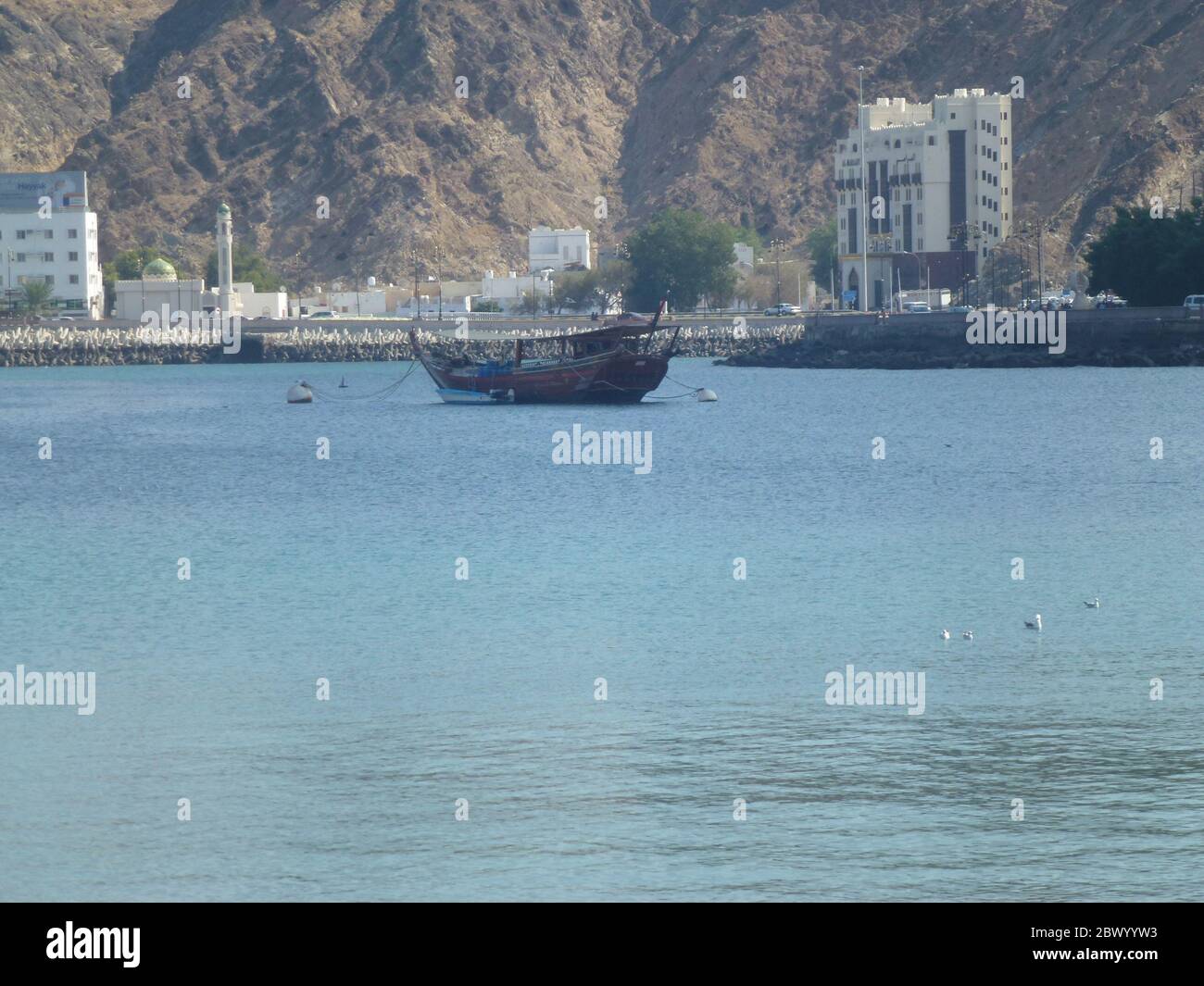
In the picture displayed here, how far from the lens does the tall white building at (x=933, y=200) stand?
468ft

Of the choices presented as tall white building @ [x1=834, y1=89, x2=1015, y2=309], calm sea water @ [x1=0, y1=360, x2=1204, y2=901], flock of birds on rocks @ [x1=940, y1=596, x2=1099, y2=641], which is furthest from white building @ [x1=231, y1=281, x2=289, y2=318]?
flock of birds on rocks @ [x1=940, y1=596, x2=1099, y2=641]

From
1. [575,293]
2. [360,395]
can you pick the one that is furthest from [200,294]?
[360,395]

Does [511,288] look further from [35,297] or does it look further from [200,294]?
[35,297]

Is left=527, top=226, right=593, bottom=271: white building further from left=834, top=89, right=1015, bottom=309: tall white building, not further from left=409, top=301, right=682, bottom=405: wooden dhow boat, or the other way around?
left=409, top=301, right=682, bottom=405: wooden dhow boat

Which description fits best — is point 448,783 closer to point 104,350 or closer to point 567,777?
point 567,777

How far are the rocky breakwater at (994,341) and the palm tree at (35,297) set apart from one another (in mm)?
64373

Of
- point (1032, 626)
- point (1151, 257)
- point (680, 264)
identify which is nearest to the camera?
point (1032, 626)

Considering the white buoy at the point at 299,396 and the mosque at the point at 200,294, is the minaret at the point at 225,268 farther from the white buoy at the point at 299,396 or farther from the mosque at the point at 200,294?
the white buoy at the point at 299,396

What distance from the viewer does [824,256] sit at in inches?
6491

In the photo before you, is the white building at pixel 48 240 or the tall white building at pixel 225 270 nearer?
the tall white building at pixel 225 270

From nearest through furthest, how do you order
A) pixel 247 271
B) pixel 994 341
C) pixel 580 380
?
pixel 580 380
pixel 994 341
pixel 247 271

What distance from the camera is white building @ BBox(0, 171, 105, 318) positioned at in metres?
164

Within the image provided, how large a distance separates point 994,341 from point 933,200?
125 feet

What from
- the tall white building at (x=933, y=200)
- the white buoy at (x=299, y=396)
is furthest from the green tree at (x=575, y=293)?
the white buoy at (x=299, y=396)
